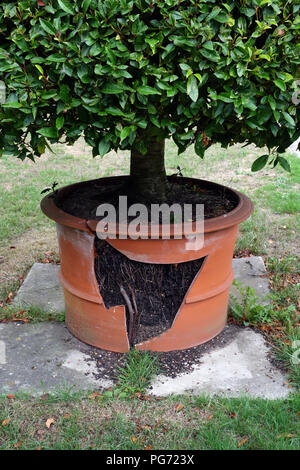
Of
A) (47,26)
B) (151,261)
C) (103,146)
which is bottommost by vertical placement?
(151,261)

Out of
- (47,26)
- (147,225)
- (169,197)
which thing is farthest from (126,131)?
(169,197)

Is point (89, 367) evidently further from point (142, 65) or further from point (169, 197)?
point (142, 65)

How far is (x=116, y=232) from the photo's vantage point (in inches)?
105

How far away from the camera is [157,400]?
103 inches

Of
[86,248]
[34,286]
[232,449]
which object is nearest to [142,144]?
[86,248]

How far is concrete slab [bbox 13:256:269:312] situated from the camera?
11.8ft

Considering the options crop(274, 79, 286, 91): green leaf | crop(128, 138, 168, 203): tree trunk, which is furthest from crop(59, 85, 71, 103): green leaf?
crop(128, 138, 168, 203): tree trunk

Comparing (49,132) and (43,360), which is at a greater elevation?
(49,132)

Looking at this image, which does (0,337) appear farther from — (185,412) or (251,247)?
(251,247)

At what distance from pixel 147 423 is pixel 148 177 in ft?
5.04

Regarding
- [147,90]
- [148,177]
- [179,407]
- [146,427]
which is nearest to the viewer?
[147,90]

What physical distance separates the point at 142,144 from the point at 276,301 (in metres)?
1.72

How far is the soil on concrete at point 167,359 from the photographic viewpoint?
9.32 ft

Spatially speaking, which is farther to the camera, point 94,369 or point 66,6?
point 94,369
